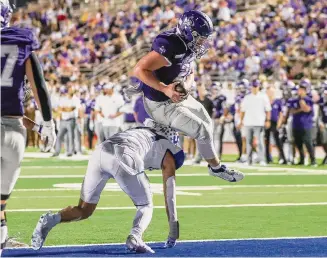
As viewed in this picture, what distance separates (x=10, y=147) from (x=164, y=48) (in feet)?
5.90

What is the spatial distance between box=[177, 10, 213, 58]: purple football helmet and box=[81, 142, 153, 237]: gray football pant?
3.59 feet

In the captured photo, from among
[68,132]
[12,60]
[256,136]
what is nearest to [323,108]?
[256,136]

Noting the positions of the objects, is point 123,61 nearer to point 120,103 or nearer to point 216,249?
point 120,103

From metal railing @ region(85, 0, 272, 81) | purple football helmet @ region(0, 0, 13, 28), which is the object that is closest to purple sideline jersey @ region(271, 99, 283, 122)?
metal railing @ region(85, 0, 272, 81)

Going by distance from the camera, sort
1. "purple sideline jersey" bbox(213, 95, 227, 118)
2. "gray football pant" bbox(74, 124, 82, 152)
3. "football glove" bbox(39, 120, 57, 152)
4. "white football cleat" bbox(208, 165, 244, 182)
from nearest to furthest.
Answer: "football glove" bbox(39, 120, 57, 152) → "white football cleat" bbox(208, 165, 244, 182) → "purple sideline jersey" bbox(213, 95, 227, 118) → "gray football pant" bbox(74, 124, 82, 152)

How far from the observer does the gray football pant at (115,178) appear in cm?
755

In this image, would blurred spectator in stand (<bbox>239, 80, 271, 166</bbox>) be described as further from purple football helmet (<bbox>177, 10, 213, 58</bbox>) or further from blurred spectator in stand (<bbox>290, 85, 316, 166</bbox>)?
purple football helmet (<bbox>177, 10, 213, 58</bbox>)

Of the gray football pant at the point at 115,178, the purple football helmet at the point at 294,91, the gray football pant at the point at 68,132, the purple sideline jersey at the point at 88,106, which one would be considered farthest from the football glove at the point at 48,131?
the purple sideline jersey at the point at 88,106

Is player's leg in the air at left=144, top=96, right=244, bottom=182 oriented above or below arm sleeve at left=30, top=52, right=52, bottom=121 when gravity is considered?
below

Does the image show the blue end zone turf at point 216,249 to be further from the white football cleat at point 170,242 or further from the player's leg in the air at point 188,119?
the player's leg in the air at point 188,119

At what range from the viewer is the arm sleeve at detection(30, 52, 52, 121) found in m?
6.43

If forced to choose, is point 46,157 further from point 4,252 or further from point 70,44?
point 4,252

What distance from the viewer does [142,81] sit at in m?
7.77

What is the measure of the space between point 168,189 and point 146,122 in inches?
24.2
